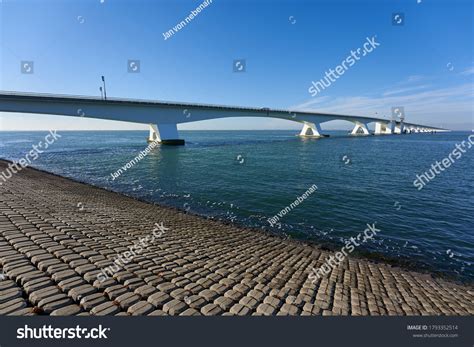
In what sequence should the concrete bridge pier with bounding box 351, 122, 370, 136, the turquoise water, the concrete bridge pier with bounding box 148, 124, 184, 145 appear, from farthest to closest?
the concrete bridge pier with bounding box 351, 122, 370, 136, the concrete bridge pier with bounding box 148, 124, 184, 145, the turquoise water

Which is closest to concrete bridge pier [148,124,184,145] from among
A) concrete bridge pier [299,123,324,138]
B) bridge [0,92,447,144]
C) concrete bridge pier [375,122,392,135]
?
bridge [0,92,447,144]

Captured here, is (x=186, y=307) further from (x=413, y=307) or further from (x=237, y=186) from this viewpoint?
(x=237, y=186)

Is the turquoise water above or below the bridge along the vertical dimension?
below

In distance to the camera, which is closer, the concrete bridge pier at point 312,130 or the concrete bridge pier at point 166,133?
the concrete bridge pier at point 166,133

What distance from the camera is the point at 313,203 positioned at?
16016 millimetres

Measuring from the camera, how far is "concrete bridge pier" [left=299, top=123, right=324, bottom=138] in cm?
9994

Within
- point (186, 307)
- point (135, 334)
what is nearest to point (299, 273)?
point (186, 307)

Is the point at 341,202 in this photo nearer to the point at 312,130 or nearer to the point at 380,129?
the point at 312,130

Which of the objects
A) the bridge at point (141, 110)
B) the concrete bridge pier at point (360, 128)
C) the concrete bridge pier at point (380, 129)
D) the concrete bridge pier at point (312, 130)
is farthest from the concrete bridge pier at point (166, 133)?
the concrete bridge pier at point (380, 129)

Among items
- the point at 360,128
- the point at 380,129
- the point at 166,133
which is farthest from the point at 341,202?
the point at 380,129

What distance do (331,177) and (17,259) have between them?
24848 mm

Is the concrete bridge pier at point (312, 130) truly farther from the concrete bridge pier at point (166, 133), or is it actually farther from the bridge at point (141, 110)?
the concrete bridge pier at point (166, 133)

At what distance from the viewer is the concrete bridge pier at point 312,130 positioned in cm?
9994

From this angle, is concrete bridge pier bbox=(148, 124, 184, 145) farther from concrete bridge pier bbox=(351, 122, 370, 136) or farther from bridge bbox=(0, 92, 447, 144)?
concrete bridge pier bbox=(351, 122, 370, 136)
